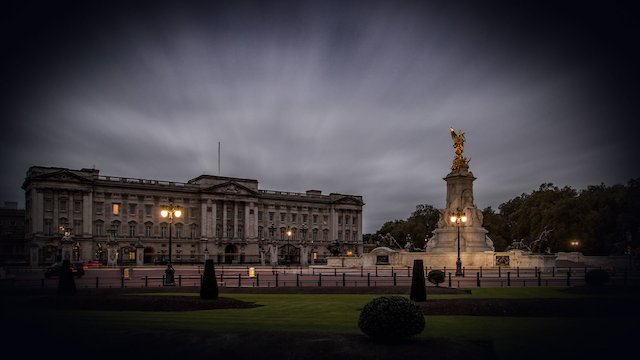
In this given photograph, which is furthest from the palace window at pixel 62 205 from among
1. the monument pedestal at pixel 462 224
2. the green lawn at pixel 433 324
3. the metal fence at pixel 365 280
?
the green lawn at pixel 433 324

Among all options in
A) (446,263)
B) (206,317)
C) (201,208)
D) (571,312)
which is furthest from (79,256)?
(571,312)

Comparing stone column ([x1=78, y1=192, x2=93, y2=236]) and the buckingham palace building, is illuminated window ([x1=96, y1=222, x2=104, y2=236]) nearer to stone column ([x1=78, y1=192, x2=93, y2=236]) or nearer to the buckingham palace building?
the buckingham palace building

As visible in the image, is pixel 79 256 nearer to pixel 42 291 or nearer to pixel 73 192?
pixel 73 192

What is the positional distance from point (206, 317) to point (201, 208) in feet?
339

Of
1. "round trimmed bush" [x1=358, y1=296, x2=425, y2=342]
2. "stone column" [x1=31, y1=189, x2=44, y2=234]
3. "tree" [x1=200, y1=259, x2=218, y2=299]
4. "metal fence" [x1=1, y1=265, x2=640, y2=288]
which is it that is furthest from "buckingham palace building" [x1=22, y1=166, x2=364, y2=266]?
"round trimmed bush" [x1=358, y1=296, x2=425, y2=342]

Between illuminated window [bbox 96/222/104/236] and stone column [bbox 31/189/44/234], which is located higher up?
stone column [bbox 31/189/44/234]

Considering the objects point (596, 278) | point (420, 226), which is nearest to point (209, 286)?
point (596, 278)

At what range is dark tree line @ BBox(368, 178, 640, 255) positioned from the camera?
71000 mm

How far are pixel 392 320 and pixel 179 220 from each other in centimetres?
10860

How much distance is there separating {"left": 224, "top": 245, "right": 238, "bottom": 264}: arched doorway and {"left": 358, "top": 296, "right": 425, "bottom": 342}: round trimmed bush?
10797 centimetres

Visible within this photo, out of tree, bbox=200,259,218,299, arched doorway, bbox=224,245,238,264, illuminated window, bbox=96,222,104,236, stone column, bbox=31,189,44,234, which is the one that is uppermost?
stone column, bbox=31,189,44,234

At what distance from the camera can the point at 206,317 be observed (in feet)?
67.0

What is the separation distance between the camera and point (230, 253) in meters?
122

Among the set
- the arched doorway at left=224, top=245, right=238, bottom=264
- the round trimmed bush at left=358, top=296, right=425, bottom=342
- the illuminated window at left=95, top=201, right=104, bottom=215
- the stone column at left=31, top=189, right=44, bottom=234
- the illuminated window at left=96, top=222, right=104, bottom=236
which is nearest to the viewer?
the round trimmed bush at left=358, top=296, right=425, bottom=342
